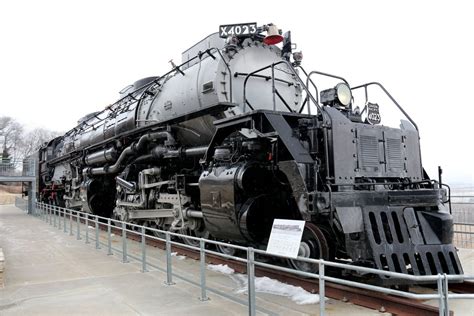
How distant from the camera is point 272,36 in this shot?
23.7 feet

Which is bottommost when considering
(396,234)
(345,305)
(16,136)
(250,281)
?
(345,305)

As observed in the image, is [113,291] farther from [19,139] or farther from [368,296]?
[19,139]

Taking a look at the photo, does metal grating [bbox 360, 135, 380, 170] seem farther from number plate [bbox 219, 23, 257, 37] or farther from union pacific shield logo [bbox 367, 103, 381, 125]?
number plate [bbox 219, 23, 257, 37]

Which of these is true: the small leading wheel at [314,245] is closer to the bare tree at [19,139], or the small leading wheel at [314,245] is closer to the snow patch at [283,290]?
the snow patch at [283,290]

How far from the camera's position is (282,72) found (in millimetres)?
7988

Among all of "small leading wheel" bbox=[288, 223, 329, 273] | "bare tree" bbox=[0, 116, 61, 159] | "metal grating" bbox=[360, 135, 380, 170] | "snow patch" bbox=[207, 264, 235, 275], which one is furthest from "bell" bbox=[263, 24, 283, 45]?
"bare tree" bbox=[0, 116, 61, 159]

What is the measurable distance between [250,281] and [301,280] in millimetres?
1294

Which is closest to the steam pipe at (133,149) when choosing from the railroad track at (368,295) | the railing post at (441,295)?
the railroad track at (368,295)

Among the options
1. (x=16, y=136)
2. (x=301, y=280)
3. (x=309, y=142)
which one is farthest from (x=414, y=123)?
(x=16, y=136)

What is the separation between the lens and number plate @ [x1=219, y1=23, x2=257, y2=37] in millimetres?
7488

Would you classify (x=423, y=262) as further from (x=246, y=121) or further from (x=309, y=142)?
(x=246, y=121)

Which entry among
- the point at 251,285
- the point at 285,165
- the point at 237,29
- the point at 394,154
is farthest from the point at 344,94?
the point at 251,285

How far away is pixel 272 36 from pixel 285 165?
287 cm

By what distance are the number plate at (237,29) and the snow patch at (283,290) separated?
4.19 m
